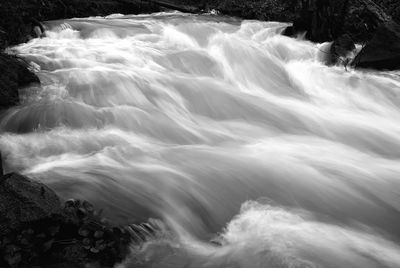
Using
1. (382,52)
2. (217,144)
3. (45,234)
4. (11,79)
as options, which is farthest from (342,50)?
(45,234)

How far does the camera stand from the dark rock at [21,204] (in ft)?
10.9

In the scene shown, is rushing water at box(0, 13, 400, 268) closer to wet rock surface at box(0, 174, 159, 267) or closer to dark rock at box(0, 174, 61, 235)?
wet rock surface at box(0, 174, 159, 267)

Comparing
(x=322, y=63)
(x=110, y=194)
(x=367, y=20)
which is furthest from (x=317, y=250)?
(x=367, y=20)

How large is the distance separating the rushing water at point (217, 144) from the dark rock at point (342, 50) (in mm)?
339

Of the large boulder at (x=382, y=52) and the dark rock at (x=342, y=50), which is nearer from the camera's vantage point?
the large boulder at (x=382, y=52)

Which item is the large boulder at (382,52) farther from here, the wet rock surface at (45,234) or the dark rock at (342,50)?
the wet rock surface at (45,234)

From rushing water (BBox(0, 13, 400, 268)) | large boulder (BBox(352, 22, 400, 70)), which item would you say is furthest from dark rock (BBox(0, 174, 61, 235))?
large boulder (BBox(352, 22, 400, 70))

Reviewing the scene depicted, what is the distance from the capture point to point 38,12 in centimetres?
1050

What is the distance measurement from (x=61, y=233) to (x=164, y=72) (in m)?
5.36

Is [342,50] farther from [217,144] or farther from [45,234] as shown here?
[45,234]

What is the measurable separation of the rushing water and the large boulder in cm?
31

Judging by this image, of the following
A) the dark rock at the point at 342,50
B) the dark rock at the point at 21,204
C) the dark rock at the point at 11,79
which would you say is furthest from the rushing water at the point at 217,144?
the dark rock at the point at 21,204

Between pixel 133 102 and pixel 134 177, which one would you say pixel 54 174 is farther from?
pixel 133 102

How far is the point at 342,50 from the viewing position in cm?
1007
